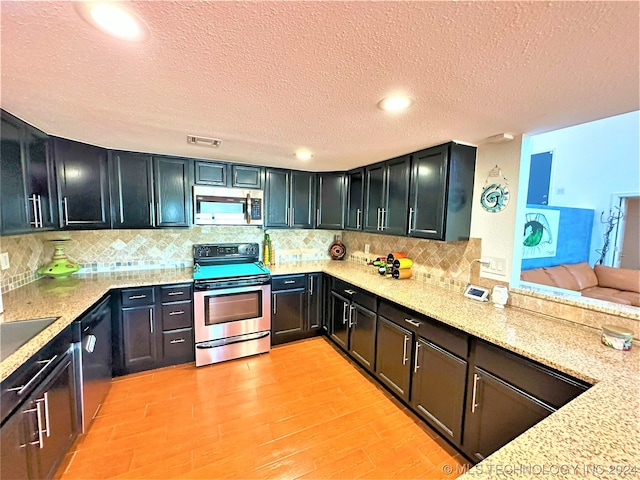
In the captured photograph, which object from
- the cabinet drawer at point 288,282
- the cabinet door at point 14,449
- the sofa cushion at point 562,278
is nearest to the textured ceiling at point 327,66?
the cabinet door at point 14,449

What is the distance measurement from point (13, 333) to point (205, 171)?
2.02 meters

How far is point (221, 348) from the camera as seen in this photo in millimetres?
2836

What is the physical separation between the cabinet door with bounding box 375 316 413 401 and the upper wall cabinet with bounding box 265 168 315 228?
5.61 feet

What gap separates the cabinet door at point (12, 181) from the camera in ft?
5.37

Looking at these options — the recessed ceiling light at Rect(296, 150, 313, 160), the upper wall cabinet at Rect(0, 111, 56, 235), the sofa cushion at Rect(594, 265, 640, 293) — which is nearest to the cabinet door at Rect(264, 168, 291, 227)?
the recessed ceiling light at Rect(296, 150, 313, 160)

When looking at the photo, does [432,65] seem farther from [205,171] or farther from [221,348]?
[221,348]

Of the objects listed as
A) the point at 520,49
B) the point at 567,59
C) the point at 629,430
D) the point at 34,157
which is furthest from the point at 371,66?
the point at 34,157

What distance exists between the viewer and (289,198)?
3482 mm

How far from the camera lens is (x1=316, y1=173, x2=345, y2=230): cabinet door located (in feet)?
11.7

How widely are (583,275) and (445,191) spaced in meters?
3.71

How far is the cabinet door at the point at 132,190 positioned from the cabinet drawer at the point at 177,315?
89 centimetres

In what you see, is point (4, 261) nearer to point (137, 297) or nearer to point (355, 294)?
point (137, 297)

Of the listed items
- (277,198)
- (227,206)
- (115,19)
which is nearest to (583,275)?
(277,198)

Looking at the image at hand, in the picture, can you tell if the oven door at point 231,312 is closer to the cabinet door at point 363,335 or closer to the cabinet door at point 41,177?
the cabinet door at point 363,335
